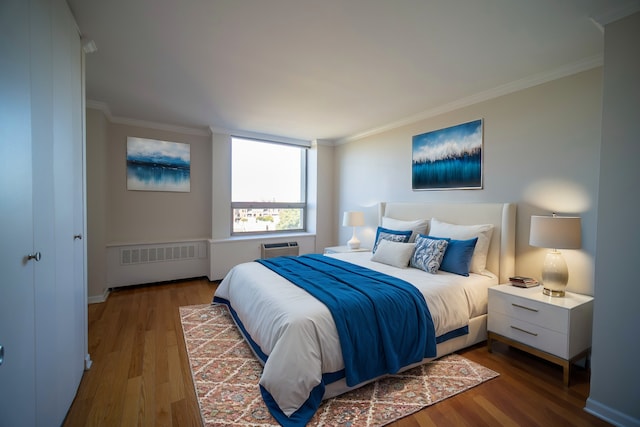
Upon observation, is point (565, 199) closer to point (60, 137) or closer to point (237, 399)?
point (237, 399)

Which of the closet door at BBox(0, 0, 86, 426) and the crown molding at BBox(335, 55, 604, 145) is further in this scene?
the crown molding at BBox(335, 55, 604, 145)

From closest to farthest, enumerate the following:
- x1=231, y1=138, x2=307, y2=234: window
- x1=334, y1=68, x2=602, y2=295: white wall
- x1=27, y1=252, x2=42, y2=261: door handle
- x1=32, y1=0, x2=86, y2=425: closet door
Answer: x1=27, y1=252, x2=42, y2=261: door handle < x1=32, y1=0, x2=86, y2=425: closet door < x1=334, y1=68, x2=602, y2=295: white wall < x1=231, y1=138, x2=307, y2=234: window

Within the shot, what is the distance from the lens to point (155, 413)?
1747 millimetres

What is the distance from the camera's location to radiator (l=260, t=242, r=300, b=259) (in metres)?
4.99

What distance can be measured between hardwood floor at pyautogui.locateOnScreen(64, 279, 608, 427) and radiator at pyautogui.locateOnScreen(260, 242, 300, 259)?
2.17 meters

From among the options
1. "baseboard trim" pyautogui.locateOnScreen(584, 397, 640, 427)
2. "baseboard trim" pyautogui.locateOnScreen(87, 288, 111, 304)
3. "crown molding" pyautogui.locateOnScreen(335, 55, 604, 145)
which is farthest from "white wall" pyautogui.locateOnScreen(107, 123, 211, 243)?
"baseboard trim" pyautogui.locateOnScreen(584, 397, 640, 427)

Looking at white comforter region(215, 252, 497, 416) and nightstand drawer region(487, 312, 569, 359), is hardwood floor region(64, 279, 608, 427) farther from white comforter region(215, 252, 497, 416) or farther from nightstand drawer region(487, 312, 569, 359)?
white comforter region(215, 252, 497, 416)

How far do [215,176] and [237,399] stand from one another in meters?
3.58

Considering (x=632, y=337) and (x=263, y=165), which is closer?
(x=632, y=337)

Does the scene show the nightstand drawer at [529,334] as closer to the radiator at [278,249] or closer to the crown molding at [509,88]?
the crown molding at [509,88]

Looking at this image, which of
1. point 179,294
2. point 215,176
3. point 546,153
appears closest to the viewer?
point 546,153

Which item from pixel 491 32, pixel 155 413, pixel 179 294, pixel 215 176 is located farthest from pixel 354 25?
pixel 179 294

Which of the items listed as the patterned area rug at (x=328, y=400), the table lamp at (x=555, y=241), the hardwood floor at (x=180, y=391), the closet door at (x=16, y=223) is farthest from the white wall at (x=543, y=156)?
the closet door at (x=16, y=223)

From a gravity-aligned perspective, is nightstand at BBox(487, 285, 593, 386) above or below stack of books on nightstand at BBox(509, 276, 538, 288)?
below
